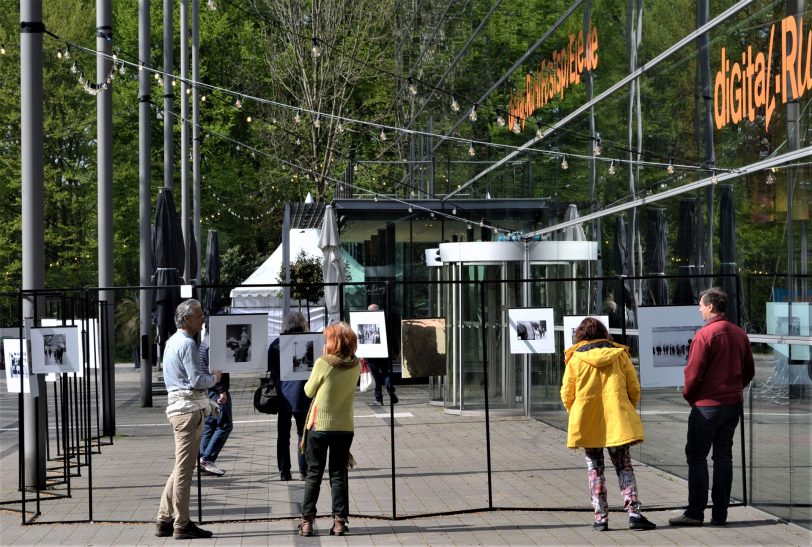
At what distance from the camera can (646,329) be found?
428 inches

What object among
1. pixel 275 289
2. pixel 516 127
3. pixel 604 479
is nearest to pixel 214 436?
pixel 604 479

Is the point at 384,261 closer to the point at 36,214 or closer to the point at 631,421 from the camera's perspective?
the point at 36,214

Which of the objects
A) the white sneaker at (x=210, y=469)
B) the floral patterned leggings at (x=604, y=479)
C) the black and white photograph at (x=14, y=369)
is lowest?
the white sneaker at (x=210, y=469)

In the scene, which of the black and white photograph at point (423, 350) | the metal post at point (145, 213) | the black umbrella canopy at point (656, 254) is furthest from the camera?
the metal post at point (145, 213)

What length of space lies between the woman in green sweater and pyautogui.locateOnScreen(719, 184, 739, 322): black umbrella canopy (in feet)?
14.1

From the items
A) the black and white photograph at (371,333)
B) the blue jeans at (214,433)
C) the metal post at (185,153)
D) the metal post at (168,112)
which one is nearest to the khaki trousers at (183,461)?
the black and white photograph at (371,333)

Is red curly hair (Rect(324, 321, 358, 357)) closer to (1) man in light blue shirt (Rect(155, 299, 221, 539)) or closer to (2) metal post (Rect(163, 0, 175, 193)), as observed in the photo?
(1) man in light blue shirt (Rect(155, 299, 221, 539))

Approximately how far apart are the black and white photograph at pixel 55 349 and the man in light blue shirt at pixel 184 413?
1406mm

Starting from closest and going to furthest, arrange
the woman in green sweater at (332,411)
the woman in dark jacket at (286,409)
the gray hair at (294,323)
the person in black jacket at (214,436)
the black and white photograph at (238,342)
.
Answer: the woman in green sweater at (332,411) < the black and white photograph at (238,342) < the gray hair at (294,323) < the woman in dark jacket at (286,409) < the person in black jacket at (214,436)

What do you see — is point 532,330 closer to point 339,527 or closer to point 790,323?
point 790,323

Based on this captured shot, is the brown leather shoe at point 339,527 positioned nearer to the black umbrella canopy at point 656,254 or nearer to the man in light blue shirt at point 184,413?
the man in light blue shirt at point 184,413

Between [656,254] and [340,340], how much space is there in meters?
6.06

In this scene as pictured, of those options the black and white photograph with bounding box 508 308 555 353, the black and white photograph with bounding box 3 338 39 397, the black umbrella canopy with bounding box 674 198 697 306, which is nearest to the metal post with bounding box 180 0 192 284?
the black umbrella canopy with bounding box 674 198 697 306

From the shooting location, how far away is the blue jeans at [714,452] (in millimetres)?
10070
